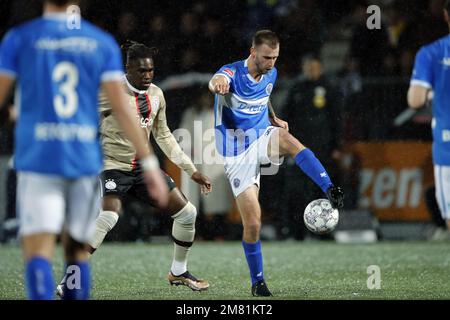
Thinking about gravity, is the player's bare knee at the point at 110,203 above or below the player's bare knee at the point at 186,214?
above

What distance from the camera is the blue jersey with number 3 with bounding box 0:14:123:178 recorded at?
486 cm

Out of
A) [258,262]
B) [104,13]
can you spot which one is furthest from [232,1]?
[258,262]

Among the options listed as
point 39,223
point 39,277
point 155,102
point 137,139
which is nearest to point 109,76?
point 137,139

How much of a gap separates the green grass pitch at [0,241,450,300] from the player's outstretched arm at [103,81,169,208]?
2.59 meters

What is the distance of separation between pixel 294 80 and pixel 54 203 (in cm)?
845

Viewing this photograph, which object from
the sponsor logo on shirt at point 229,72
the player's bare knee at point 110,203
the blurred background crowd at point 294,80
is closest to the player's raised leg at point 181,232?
the player's bare knee at point 110,203

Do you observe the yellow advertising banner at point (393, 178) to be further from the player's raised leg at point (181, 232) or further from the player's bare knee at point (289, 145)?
the player's bare knee at point (289, 145)

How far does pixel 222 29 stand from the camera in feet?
42.1

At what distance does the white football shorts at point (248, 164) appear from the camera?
25.0 feet

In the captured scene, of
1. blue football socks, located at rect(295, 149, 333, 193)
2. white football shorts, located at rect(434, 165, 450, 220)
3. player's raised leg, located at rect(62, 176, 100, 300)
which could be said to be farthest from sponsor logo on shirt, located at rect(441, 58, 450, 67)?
player's raised leg, located at rect(62, 176, 100, 300)

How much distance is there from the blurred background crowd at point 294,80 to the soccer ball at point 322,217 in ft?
16.0

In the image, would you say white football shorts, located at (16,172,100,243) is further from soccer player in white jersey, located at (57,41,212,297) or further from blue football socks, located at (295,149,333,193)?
blue football socks, located at (295,149,333,193)

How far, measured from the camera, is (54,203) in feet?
16.0

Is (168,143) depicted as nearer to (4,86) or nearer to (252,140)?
(252,140)
